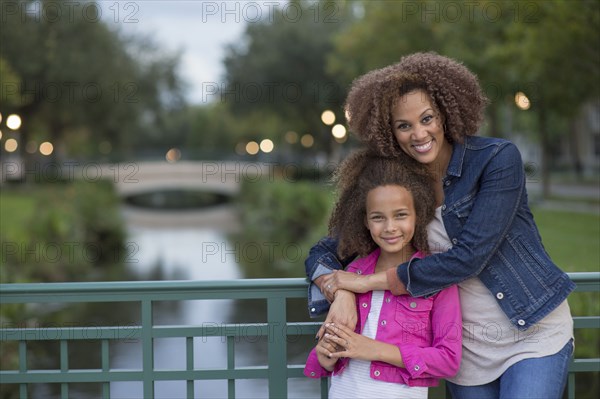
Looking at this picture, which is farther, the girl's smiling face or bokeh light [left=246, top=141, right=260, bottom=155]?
bokeh light [left=246, top=141, right=260, bottom=155]

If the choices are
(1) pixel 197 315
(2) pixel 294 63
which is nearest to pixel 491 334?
(1) pixel 197 315

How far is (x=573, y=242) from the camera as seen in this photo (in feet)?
30.8

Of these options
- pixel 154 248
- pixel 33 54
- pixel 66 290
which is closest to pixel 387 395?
pixel 66 290

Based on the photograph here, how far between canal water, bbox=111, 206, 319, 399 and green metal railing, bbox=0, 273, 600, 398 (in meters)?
3.24

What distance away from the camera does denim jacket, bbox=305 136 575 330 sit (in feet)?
9.12

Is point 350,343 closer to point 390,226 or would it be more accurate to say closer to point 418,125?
point 390,226

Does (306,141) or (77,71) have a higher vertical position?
(77,71)

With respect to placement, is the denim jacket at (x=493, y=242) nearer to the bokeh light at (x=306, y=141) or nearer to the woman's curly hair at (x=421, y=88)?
the woman's curly hair at (x=421, y=88)

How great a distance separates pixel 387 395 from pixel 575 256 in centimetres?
602

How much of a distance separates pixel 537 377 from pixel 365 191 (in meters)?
0.94

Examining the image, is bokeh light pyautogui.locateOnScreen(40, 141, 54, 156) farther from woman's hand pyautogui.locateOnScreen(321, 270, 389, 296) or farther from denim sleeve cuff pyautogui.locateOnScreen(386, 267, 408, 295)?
denim sleeve cuff pyautogui.locateOnScreen(386, 267, 408, 295)

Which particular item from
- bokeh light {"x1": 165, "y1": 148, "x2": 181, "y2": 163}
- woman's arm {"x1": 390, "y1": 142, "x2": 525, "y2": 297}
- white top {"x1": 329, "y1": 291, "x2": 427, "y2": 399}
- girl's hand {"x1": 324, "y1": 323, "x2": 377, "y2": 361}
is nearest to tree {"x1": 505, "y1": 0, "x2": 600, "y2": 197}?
woman's arm {"x1": 390, "y1": 142, "x2": 525, "y2": 297}

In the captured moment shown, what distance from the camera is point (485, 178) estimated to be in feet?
9.30

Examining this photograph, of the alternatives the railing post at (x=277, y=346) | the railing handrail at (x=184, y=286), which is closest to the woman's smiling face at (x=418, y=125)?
the railing handrail at (x=184, y=286)
